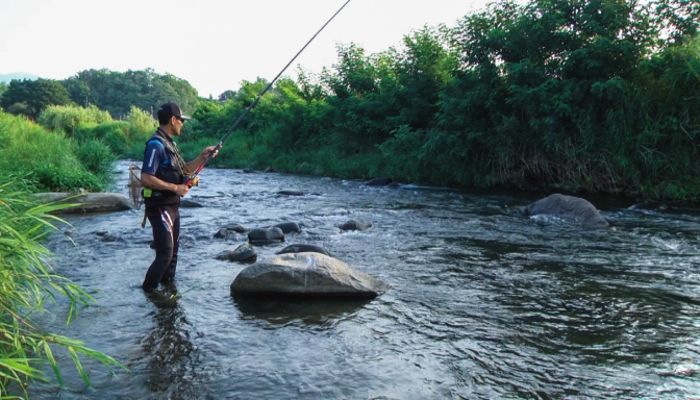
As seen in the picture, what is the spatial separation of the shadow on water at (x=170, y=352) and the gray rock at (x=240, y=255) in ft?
5.92

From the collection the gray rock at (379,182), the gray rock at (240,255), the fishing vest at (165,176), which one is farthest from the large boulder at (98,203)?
the gray rock at (379,182)

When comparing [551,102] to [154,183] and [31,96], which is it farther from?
[31,96]

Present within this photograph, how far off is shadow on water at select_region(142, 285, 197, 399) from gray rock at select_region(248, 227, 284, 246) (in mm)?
3043

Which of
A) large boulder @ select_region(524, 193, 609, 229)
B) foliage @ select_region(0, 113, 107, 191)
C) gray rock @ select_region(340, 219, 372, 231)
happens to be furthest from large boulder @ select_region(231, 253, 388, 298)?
foliage @ select_region(0, 113, 107, 191)

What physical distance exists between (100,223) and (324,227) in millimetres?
4556

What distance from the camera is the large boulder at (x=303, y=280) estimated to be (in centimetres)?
556

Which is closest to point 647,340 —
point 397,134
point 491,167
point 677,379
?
point 677,379

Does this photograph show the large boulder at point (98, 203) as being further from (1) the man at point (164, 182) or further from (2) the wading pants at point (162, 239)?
(1) the man at point (164, 182)

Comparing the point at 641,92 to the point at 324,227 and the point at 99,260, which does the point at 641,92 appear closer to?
the point at 324,227

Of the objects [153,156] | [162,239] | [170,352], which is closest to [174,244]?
[162,239]

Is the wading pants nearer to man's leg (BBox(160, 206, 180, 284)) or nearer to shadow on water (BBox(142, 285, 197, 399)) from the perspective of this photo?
man's leg (BBox(160, 206, 180, 284))

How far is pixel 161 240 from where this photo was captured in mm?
5500

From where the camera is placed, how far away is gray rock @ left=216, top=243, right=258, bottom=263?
290 inches

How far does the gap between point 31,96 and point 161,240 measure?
284 feet
